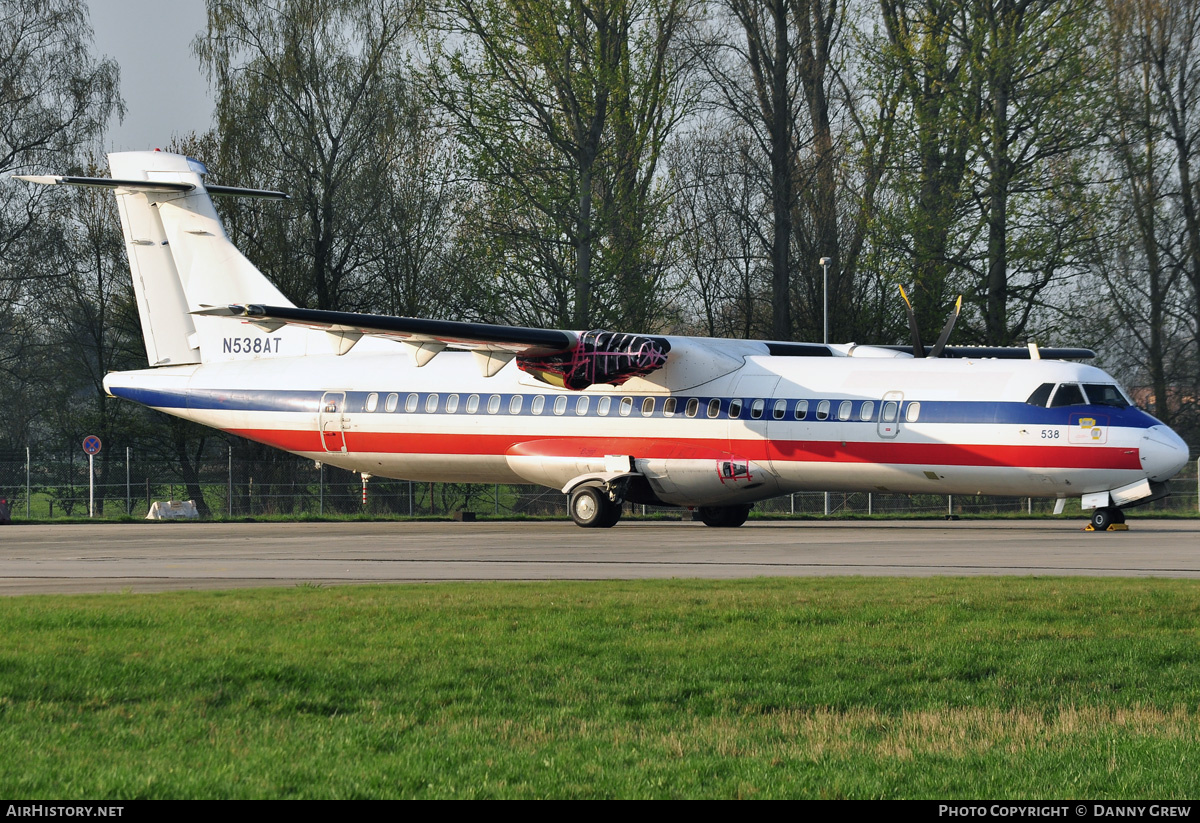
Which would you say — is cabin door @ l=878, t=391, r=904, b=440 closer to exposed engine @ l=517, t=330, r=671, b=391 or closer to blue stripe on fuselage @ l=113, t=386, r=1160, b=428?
blue stripe on fuselage @ l=113, t=386, r=1160, b=428

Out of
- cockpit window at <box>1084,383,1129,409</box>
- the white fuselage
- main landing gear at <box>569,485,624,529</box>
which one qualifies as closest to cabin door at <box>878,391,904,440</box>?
the white fuselage

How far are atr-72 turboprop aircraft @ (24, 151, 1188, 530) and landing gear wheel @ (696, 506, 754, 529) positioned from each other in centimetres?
5

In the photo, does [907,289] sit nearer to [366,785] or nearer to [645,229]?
[645,229]

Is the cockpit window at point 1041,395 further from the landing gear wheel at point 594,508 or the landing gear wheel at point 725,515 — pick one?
the landing gear wheel at point 594,508

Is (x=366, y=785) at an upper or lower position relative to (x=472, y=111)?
lower

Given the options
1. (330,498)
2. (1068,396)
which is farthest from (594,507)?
(330,498)

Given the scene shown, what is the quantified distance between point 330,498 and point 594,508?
16.0 meters

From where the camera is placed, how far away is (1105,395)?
22125 millimetres

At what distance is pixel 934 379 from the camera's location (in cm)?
2305

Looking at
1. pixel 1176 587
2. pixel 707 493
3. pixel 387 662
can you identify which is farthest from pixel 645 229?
pixel 387 662

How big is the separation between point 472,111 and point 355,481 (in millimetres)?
12638

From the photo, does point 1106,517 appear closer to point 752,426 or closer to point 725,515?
point 752,426

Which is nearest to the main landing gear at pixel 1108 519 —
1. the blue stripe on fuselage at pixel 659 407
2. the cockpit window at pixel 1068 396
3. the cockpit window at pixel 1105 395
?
Result: the blue stripe on fuselage at pixel 659 407

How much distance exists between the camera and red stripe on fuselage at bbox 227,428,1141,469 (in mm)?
21859
